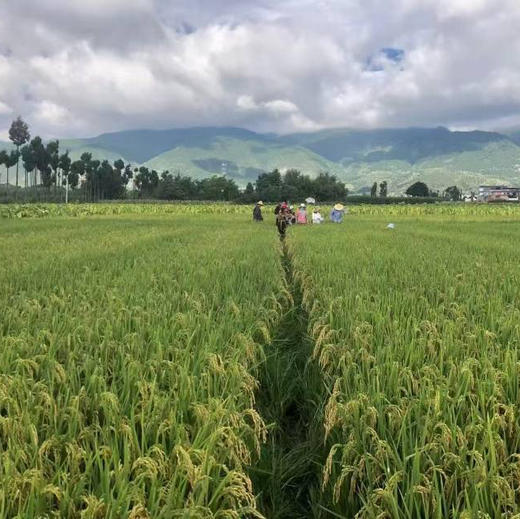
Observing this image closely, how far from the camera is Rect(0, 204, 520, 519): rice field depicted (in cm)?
193

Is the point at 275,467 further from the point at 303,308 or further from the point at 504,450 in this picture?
the point at 303,308

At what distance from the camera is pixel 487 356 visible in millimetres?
3256

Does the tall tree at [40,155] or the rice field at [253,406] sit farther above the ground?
the tall tree at [40,155]

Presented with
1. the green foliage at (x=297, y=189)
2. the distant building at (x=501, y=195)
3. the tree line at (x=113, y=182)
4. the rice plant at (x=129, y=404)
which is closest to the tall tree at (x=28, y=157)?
the tree line at (x=113, y=182)

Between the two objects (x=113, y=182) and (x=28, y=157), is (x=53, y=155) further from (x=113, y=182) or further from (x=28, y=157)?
(x=113, y=182)

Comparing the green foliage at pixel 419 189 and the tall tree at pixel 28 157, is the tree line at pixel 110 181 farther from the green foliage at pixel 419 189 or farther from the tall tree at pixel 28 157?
the green foliage at pixel 419 189

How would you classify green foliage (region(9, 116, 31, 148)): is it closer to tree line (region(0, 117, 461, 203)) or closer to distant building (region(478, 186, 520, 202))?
tree line (region(0, 117, 461, 203))

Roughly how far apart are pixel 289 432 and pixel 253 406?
0.39 m

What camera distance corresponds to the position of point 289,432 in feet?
12.2

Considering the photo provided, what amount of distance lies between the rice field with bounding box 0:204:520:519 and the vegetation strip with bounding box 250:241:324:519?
14 mm

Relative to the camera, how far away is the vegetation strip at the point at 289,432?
2799mm

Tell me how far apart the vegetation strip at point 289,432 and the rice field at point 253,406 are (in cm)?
1

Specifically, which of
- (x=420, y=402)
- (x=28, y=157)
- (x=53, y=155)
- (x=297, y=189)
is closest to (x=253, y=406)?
(x=420, y=402)

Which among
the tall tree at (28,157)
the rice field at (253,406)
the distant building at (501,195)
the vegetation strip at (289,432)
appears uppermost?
the tall tree at (28,157)
